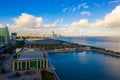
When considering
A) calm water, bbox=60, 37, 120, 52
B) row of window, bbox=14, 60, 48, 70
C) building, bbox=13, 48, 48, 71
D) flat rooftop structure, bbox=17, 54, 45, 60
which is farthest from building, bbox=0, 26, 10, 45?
calm water, bbox=60, 37, 120, 52

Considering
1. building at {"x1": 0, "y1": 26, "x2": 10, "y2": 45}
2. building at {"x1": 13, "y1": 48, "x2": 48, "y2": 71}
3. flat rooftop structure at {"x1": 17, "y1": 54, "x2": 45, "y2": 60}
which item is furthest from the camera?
building at {"x1": 0, "y1": 26, "x2": 10, "y2": 45}

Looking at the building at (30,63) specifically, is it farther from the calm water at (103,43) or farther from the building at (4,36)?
the calm water at (103,43)

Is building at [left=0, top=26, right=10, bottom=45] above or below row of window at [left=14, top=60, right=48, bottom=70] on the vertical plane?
above

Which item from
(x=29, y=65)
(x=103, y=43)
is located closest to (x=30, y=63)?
(x=29, y=65)

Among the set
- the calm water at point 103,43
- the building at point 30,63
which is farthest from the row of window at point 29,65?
the calm water at point 103,43

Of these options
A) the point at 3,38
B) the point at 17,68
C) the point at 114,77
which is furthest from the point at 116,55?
the point at 3,38

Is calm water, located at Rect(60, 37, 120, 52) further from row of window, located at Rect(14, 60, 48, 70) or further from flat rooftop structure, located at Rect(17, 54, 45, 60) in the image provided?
row of window, located at Rect(14, 60, 48, 70)

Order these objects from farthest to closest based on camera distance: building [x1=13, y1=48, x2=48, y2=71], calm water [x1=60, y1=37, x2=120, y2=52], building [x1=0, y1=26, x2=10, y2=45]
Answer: calm water [x1=60, y1=37, x2=120, y2=52]
building [x1=0, y1=26, x2=10, y2=45]
building [x1=13, y1=48, x2=48, y2=71]

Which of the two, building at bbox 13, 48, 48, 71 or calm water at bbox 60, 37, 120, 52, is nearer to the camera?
building at bbox 13, 48, 48, 71

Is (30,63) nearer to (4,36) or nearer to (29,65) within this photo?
(29,65)

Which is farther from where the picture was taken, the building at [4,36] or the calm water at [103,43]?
the calm water at [103,43]

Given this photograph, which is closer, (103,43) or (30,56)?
(30,56)
